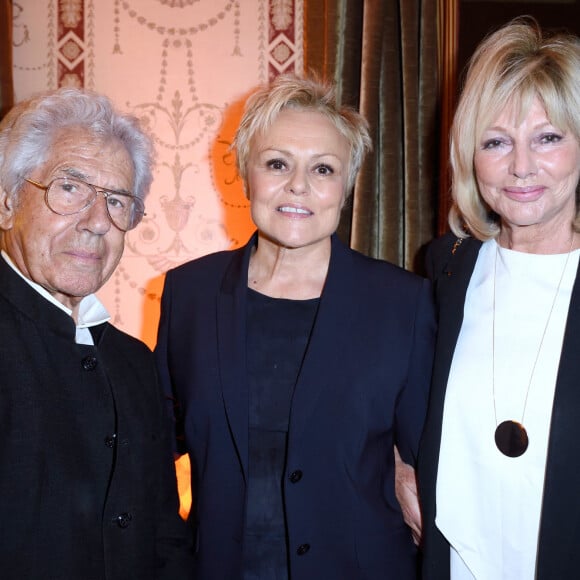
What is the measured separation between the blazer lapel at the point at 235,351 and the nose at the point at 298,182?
27 cm

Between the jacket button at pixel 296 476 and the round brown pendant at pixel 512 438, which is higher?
the round brown pendant at pixel 512 438

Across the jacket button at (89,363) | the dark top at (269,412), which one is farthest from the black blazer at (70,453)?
the dark top at (269,412)

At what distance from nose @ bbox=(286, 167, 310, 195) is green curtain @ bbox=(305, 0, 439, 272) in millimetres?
834

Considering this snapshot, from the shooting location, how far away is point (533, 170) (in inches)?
65.6

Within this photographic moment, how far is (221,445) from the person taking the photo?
1.77 meters

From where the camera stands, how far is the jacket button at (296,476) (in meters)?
1.69

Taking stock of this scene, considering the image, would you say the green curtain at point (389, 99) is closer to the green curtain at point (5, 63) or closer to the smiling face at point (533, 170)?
the smiling face at point (533, 170)

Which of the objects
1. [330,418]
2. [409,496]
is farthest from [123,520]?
[409,496]

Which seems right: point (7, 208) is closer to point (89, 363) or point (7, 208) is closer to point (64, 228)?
point (64, 228)

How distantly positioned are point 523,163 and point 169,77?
162cm

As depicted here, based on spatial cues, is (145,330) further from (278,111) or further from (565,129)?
(565,129)

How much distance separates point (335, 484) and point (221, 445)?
0.31 meters

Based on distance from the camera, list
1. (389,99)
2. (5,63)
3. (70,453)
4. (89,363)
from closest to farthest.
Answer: (70,453) → (89,363) → (5,63) → (389,99)

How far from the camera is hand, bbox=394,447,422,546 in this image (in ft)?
6.16
